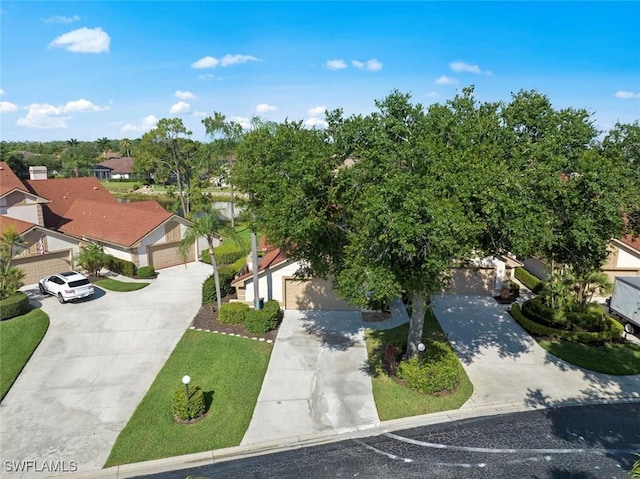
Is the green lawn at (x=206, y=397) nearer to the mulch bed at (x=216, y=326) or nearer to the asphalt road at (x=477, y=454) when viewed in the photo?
the mulch bed at (x=216, y=326)

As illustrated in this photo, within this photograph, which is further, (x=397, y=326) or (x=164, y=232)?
(x=164, y=232)

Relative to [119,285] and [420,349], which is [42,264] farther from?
[420,349]

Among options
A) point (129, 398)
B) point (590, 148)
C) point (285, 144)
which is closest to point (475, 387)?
point (590, 148)

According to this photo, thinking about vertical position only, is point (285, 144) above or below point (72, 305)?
above

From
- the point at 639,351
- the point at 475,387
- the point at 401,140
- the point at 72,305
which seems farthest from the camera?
the point at 72,305

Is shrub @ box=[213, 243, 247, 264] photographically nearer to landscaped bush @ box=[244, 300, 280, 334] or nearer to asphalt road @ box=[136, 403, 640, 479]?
landscaped bush @ box=[244, 300, 280, 334]

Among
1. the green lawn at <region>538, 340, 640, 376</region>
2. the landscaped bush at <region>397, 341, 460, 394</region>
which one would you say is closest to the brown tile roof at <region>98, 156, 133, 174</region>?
the landscaped bush at <region>397, 341, 460, 394</region>

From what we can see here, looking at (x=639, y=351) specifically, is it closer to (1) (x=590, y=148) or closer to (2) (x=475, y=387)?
(2) (x=475, y=387)
